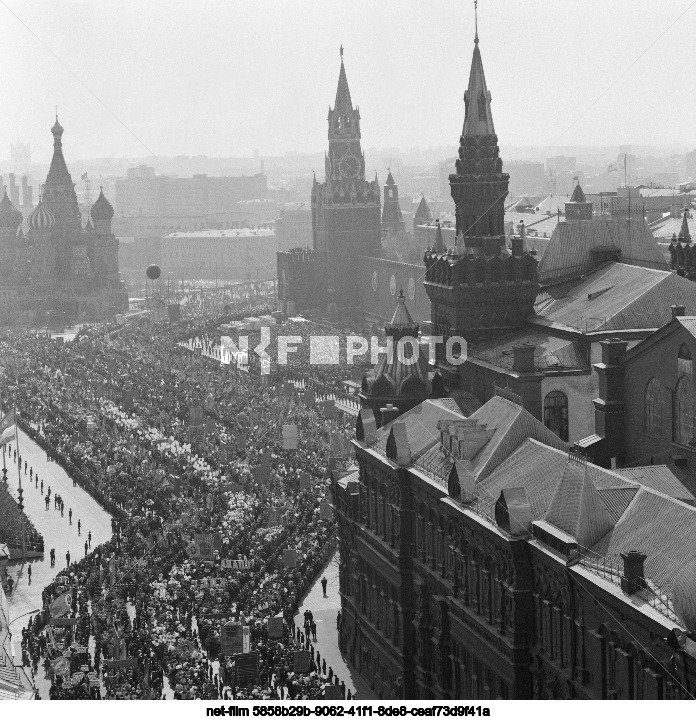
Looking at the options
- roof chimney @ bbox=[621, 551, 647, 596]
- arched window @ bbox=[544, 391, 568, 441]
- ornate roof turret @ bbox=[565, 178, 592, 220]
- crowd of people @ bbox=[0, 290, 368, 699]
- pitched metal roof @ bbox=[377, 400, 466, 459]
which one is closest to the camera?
roof chimney @ bbox=[621, 551, 647, 596]

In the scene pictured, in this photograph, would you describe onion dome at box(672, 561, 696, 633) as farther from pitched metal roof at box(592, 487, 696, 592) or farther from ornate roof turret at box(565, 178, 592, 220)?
ornate roof turret at box(565, 178, 592, 220)

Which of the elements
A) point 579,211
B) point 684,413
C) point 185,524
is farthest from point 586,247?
point 684,413

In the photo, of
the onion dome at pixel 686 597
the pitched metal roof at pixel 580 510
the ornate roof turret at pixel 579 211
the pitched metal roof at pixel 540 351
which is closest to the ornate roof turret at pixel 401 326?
the pitched metal roof at pixel 540 351

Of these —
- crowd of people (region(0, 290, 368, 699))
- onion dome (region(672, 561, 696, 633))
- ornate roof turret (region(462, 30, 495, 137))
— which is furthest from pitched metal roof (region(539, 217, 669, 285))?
onion dome (region(672, 561, 696, 633))

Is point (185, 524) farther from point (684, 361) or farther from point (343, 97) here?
point (343, 97)

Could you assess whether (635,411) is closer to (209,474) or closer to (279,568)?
A: (279,568)

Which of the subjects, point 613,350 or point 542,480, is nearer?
point 542,480
